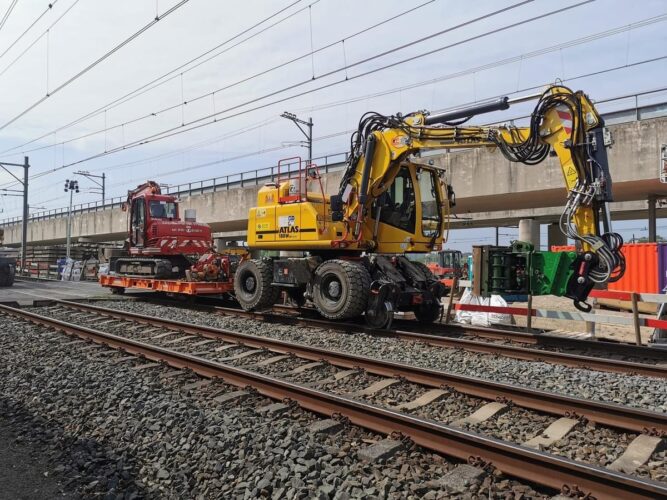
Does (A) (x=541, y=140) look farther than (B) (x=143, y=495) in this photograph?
Yes

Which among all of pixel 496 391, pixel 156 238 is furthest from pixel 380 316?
pixel 156 238

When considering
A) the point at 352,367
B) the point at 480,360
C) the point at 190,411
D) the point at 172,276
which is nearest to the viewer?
the point at 190,411

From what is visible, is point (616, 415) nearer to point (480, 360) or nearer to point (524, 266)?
point (480, 360)

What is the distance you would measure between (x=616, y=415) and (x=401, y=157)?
260 inches

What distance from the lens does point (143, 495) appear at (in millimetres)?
3633

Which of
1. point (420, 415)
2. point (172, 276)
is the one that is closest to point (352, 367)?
point (420, 415)

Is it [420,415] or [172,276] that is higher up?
[172,276]

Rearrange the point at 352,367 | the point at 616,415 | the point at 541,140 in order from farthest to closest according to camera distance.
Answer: the point at 541,140
the point at 352,367
the point at 616,415

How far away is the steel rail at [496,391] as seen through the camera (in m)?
4.59

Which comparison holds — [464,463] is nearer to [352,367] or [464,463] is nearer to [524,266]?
[352,367]

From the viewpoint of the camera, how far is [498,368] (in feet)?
22.5

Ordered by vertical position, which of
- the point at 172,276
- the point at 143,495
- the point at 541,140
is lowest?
the point at 143,495

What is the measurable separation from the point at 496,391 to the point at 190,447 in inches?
124

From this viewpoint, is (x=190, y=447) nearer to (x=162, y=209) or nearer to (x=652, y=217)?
(x=162, y=209)
